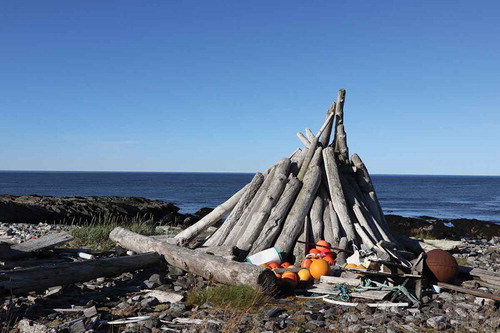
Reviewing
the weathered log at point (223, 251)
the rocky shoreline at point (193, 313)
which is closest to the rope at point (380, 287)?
the rocky shoreline at point (193, 313)

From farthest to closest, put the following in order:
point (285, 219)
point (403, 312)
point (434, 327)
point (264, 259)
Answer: point (285, 219) < point (264, 259) < point (403, 312) < point (434, 327)

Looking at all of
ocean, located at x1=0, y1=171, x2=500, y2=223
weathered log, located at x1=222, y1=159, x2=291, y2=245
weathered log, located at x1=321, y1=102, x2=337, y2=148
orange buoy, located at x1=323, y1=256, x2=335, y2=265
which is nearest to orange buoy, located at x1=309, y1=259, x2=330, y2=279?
orange buoy, located at x1=323, y1=256, x2=335, y2=265

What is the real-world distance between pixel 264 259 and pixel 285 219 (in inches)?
58.3

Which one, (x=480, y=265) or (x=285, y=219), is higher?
(x=285, y=219)

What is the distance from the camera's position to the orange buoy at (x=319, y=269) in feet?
30.7

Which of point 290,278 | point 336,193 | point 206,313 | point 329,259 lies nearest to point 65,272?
point 206,313

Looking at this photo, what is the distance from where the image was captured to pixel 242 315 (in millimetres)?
7125

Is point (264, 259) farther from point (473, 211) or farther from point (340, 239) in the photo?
point (473, 211)

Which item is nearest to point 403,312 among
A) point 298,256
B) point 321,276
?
point 321,276

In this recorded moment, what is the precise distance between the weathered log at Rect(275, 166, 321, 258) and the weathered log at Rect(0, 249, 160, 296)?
9.06 ft

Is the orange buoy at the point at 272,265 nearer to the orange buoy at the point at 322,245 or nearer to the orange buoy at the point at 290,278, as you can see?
the orange buoy at the point at 290,278

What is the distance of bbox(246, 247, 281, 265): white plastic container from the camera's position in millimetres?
10203

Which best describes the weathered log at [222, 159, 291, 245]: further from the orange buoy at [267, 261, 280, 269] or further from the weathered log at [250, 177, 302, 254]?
the orange buoy at [267, 261, 280, 269]

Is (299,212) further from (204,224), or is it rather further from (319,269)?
(204,224)
